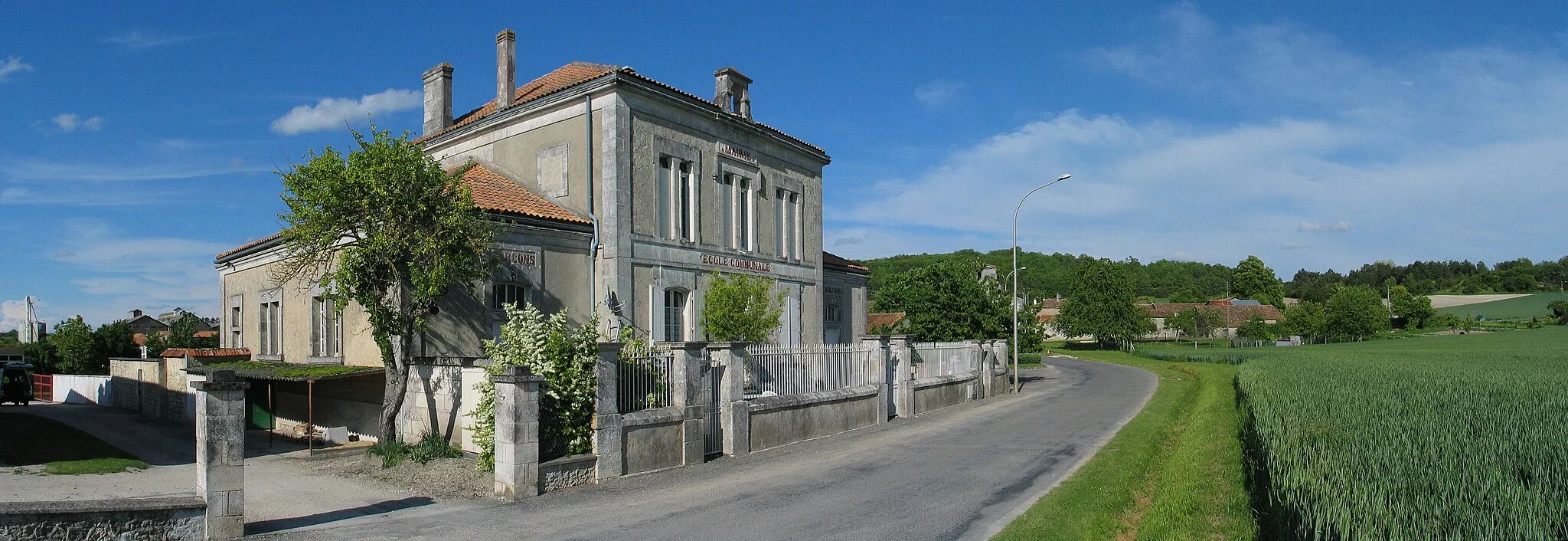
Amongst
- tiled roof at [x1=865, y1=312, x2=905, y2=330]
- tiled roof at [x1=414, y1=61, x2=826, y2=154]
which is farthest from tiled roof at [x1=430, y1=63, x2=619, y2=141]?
tiled roof at [x1=865, y1=312, x2=905, y2=330]

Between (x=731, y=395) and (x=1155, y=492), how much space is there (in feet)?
21.7

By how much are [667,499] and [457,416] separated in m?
5.35

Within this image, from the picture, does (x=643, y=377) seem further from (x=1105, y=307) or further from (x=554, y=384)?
(x=1105, y=307)

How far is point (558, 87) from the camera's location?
2064 centimetres

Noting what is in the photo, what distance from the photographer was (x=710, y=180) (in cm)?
2230

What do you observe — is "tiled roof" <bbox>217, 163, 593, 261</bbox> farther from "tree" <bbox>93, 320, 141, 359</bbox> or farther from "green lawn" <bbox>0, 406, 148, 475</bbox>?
"tree" <bbox>93, 320, 141, 359</bbox>

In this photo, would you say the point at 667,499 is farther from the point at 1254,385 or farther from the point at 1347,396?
the point at 1254,385

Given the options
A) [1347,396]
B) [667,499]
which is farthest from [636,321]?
[1347,396]

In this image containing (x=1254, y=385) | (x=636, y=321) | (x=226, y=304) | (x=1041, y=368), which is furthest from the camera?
(x=1041, y=368)

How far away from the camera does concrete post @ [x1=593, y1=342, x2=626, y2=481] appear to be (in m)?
12.1

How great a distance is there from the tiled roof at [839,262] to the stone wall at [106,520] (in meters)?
21.7

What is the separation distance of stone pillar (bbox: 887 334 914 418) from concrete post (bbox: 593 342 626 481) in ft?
31.8

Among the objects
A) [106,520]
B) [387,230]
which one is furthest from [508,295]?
[106,520]

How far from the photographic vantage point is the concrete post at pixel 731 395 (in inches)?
566
